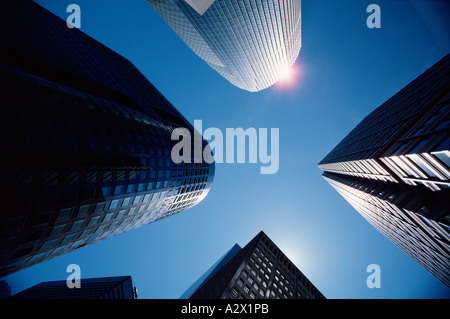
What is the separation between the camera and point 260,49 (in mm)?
85688

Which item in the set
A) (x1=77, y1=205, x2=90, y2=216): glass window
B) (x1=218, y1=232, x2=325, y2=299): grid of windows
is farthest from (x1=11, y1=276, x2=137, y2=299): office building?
(x1=77, y1=205, x2=90, y2=216): glass window

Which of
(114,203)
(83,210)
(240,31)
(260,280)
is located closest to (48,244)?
(83,210)

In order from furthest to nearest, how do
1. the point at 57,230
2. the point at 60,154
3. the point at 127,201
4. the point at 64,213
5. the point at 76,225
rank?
the point at 127,201
the point at 76,225
the point at 57,230
the point at 64,213
the point at 60,154

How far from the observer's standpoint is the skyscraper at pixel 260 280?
3269 centimetres

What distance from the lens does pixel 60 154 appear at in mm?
22406

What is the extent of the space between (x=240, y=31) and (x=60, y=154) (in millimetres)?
75586

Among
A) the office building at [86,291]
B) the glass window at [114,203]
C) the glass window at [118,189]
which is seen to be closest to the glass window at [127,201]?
the glass window at [114,203]

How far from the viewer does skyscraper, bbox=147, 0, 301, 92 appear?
66375 millimetres

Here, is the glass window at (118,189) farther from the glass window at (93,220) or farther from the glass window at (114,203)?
the glass window at (93,220)

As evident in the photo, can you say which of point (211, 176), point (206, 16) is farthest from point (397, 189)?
point (206, 16)

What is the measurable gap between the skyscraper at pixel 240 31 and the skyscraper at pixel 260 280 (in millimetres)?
63540

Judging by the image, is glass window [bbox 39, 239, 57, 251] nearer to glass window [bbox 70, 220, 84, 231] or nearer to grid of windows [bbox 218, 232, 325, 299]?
glass window [bbox 70, 220, 84, 231]

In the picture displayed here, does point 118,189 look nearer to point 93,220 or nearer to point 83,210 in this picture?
point 93,220
